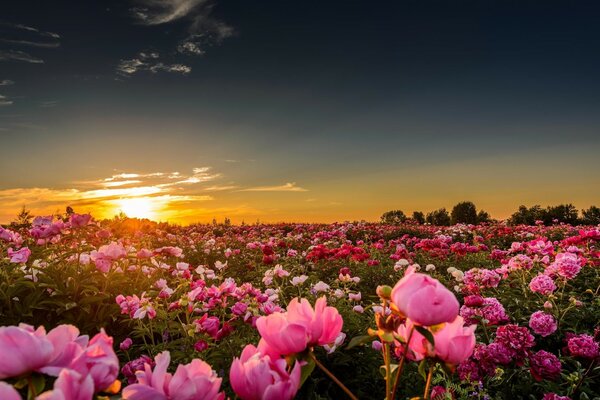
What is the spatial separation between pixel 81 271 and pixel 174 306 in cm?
153

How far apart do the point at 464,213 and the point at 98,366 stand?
23941 mm

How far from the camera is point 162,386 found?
2.71 ft

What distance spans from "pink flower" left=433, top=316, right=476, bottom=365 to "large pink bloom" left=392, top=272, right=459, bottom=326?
0.27 ft

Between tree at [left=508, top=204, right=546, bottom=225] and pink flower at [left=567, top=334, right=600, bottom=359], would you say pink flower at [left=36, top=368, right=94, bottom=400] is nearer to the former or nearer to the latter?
pink flower at [left=567, top=334, right=600, bottom=359]

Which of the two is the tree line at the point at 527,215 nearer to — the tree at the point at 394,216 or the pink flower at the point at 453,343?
the tree at the point at 394,216

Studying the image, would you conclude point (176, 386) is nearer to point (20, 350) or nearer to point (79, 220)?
point (20, 350)

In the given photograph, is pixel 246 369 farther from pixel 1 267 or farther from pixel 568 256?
pixel 1 267

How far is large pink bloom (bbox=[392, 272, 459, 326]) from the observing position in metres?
0.90

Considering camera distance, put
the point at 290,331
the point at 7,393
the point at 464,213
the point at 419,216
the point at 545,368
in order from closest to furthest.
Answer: the point at 7,393, the point at 290,331, the point at 545,368, the point at 464,213, the point at 419,216

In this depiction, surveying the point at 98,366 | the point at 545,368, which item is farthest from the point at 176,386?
the point at 545,368

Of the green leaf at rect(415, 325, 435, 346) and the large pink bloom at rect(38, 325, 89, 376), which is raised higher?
the large pink bloom at rect(38, 325, 89, 376)

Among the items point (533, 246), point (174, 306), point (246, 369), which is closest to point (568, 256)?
point (533, 246)

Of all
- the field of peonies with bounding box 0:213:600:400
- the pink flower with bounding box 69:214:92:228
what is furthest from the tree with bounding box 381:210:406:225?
the pink flower with bounding box 69:214:92:228

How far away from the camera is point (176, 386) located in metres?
0.81
